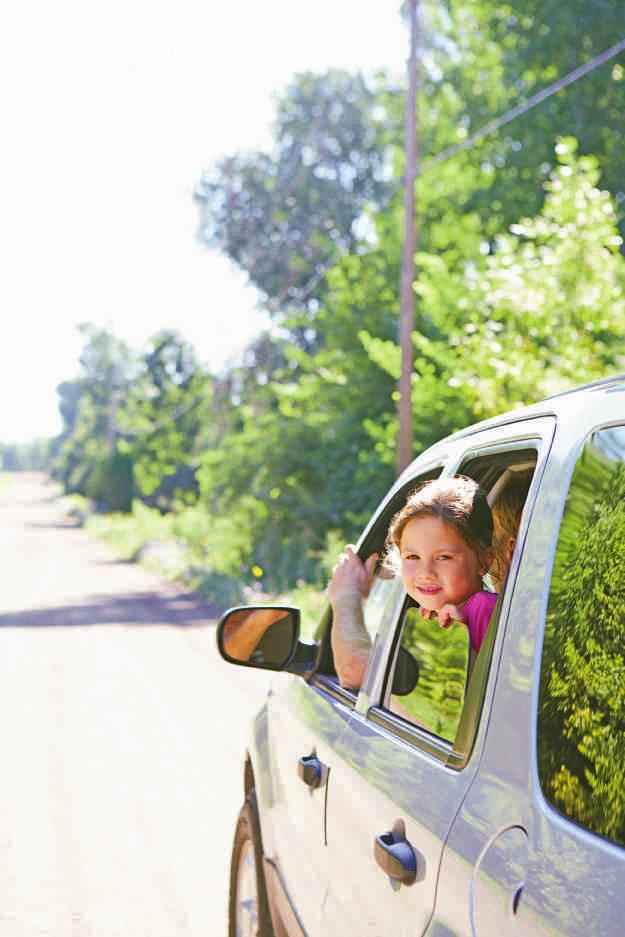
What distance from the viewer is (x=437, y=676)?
10.2 feet

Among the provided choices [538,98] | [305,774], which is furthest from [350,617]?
[538,98]

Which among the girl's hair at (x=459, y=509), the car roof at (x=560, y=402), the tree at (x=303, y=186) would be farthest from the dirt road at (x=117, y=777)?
the tree at (x=303, y=186)

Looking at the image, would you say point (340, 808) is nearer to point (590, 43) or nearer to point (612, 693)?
point (612, 693)

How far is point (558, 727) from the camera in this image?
1.73m

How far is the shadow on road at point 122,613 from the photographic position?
18.1 meters

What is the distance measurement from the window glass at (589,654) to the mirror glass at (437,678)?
99 cm

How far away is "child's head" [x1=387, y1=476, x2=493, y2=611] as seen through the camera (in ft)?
8.35

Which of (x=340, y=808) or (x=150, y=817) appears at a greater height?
(x=340, y=808)

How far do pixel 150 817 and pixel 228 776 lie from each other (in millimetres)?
1181

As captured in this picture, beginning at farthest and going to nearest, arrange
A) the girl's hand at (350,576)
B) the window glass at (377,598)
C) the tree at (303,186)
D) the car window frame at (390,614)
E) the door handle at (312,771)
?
1. the tree at (303,186)
2. the window glass at (377,598)
3. the girl's hand at (350,576)
4. the door handle at (312,771)
5. the car window frame at (390,614)

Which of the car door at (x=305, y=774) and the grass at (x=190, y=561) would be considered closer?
the car door at (x=305, y=774)

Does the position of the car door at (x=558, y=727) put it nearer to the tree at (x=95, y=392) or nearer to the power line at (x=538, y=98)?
the power line at (x=538, y=98)

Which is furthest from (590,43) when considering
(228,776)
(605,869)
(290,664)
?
(605,869)

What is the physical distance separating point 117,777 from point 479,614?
224 inches
